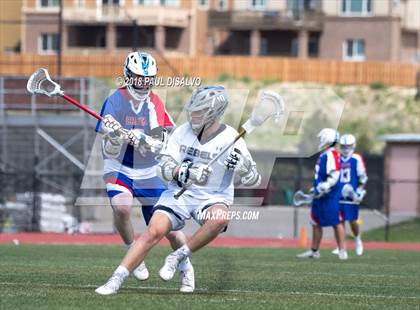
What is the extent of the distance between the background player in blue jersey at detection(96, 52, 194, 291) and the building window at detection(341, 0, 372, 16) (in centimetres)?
4643

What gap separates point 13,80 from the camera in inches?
1283

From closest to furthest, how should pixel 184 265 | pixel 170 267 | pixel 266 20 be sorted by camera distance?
pixel 170 267 → pixel 184 265 → pixel 266 20

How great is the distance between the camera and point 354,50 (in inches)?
2287

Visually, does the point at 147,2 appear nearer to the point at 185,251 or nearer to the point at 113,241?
the point at 113,241

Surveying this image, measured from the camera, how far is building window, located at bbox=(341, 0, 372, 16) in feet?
188

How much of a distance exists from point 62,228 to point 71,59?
74.2 ft

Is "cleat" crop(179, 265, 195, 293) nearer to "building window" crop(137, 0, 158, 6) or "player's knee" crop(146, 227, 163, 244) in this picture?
"player's knee" crop(146, 227, 163, 244)

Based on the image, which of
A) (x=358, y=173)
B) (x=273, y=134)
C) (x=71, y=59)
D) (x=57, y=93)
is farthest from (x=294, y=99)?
(x=57, y=93)

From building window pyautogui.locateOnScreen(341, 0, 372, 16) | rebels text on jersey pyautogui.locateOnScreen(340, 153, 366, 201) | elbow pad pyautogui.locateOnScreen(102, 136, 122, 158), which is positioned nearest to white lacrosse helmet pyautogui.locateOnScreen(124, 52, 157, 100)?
elbow pad pyautogui.locateOnScreen(102, 136, 122, 158)

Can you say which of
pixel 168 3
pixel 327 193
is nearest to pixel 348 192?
pixel 327 193

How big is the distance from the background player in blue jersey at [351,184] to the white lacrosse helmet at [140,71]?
802cm

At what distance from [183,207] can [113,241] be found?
13.1 meters

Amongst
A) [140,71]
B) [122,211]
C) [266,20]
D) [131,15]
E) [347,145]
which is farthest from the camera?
[266,20]

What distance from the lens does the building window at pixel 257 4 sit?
192ft
